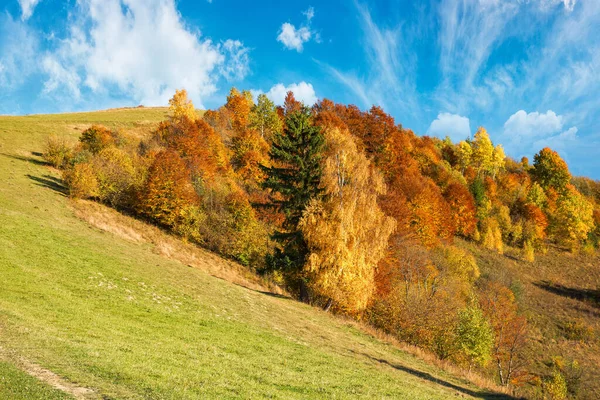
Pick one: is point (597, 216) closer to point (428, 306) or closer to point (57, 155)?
point (428, 306)

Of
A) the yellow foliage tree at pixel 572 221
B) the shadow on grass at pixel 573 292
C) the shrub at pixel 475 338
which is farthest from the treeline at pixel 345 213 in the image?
the shadow on grass at pixel 573 292

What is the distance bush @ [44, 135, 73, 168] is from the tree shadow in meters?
6.39

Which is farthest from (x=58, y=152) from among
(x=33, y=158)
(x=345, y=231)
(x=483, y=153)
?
(x=483, y=153)

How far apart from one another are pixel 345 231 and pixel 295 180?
813cm

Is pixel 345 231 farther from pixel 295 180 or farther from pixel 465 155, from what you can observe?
pixel 465 155

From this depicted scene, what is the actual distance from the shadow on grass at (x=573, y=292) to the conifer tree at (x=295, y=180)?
182 feet

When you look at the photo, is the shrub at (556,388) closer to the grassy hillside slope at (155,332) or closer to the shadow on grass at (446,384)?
the shadow on grass at (446,384)

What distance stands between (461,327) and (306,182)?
836 inches

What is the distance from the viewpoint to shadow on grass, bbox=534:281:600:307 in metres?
60.9

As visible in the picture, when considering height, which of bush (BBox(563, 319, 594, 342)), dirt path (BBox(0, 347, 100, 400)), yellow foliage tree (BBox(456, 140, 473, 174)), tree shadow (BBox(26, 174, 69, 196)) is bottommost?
dirt path (BBox(0, 347, 100, 400))

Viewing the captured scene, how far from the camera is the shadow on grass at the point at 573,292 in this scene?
60925 millimetres

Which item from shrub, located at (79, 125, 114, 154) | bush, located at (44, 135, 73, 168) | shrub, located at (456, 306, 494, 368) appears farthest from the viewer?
shrub, located at (79, 125, 114, 154)

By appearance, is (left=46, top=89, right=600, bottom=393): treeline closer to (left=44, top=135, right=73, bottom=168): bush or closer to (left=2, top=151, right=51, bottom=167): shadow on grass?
(left=44, top=135, right=73, bottom=168): bush

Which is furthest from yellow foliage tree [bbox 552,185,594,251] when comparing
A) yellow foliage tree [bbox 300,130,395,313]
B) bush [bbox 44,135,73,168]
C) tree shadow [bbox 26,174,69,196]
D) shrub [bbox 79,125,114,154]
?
bush [bbox 44,135,73,168]
